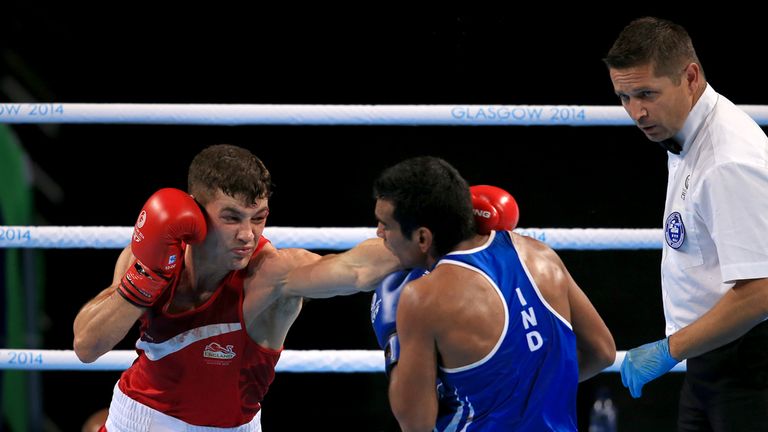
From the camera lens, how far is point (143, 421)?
248 centimetres

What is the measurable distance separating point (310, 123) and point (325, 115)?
6 centimetres

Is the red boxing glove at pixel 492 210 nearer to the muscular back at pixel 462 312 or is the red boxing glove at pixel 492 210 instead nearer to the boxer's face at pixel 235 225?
the muscular back at pixel 462 312

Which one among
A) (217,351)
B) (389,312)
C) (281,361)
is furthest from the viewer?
(281,361)

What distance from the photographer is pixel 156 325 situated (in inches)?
96.1

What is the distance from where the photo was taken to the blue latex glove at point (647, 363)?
88.2 inches

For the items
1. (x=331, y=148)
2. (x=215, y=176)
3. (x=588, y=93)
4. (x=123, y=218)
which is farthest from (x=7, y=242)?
(x=588, y=93)

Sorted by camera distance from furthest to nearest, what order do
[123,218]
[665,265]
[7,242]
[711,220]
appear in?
[123,218] → [7,242] → [665,265] → [711,220]

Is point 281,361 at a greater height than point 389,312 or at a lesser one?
lesser

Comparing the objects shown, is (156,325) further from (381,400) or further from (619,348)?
(619,348)

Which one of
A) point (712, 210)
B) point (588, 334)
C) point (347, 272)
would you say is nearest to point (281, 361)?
point (347, 272)

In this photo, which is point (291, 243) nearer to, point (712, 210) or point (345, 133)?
point (345, 133)

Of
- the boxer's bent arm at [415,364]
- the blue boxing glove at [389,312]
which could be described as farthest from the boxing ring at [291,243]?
the boxer's bent arm at [415,364]

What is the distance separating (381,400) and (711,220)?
6.74ft

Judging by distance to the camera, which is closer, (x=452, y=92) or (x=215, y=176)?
(x=215, y=176)
